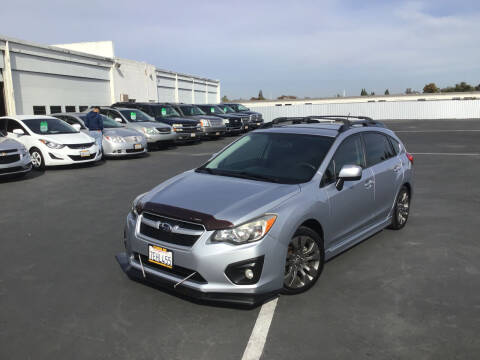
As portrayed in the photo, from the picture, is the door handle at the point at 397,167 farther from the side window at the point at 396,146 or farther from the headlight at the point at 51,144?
the headlight at the point at 51,144

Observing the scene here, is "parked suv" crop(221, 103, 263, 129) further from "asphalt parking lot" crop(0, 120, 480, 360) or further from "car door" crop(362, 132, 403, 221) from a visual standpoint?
"car door" crop(362, 132, 403, 221)

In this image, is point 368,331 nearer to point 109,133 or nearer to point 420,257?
point 420,257

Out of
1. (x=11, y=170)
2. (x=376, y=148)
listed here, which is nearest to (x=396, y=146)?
(x=376, y=148)

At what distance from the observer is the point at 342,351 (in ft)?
10.6

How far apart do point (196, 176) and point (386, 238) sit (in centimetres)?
287

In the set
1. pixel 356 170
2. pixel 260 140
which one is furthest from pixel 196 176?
pixel 356 170

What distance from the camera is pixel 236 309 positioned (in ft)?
12.8

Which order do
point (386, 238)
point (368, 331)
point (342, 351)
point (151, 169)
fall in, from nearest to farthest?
point (342, 351), point (368, 331), point (386, 238), point (151, 169)

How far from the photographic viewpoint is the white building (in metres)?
19.0

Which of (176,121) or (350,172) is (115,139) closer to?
(176,121)

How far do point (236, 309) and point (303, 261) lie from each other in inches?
31.9

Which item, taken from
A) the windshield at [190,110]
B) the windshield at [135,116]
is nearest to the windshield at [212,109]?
the windshield at [190,110]

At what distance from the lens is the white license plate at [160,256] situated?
380 centimetres

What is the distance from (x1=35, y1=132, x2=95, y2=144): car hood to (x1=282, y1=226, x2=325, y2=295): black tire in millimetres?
10147
